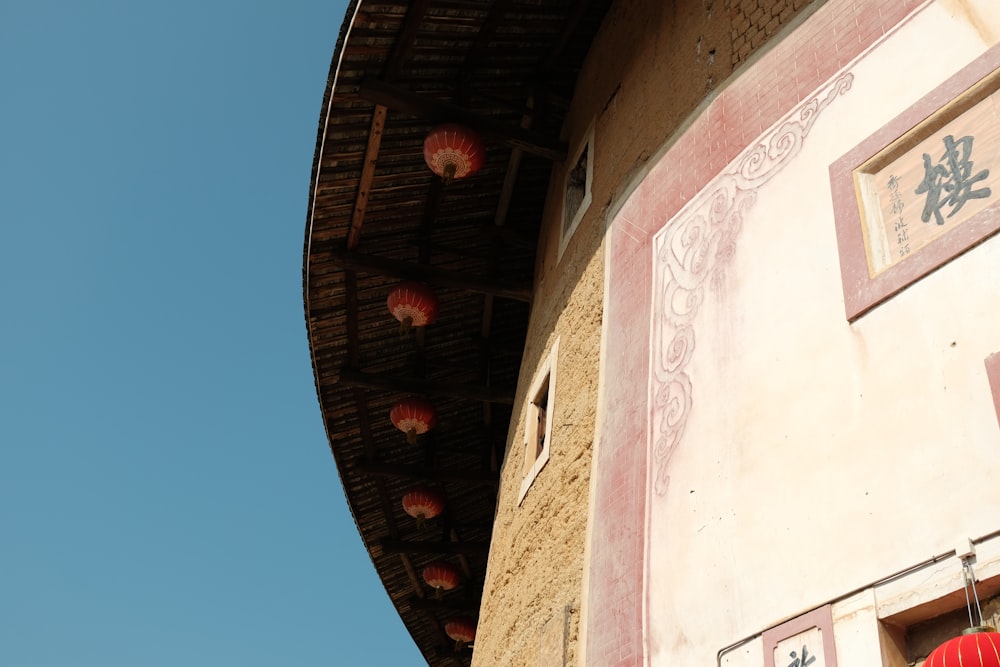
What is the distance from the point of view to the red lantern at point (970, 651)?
2.99 m

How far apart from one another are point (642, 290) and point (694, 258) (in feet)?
1.84

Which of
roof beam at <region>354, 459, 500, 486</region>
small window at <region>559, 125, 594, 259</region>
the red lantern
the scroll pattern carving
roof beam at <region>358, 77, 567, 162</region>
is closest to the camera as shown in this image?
the red lantern

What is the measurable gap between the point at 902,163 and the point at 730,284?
39.9 inches

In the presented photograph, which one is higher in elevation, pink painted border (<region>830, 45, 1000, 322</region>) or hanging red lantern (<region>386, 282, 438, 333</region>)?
hanging red lantern (<region>386, 282, 438, 333</region>)

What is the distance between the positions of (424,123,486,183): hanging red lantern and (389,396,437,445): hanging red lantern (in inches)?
108

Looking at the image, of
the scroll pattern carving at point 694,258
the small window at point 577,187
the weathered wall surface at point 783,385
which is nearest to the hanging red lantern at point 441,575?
the small window at point 577,187

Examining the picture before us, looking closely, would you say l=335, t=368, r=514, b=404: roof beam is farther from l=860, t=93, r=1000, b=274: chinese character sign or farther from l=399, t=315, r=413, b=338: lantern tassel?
l=860, t=93, r=1000, b=274: chinese character sign

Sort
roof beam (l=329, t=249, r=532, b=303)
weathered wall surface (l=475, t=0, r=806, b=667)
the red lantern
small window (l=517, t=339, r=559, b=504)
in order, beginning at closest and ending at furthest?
the red lantern
weathered wall surface (l=475, t=0, r=806, b=667)
small window (l=517, t=339, r=559, b=504)
roof beam (l=329, t=249, r=532, b=303)

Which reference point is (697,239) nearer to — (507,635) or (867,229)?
(867,229)

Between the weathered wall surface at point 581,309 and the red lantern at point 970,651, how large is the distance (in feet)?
6.77

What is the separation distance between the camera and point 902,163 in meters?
4.25

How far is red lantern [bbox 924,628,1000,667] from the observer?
118 inches

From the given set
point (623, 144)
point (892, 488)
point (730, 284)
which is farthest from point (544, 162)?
point (892, 488)

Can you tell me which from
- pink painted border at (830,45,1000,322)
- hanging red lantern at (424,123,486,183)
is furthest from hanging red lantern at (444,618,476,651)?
pink painted border at (830,45,1000,322)
